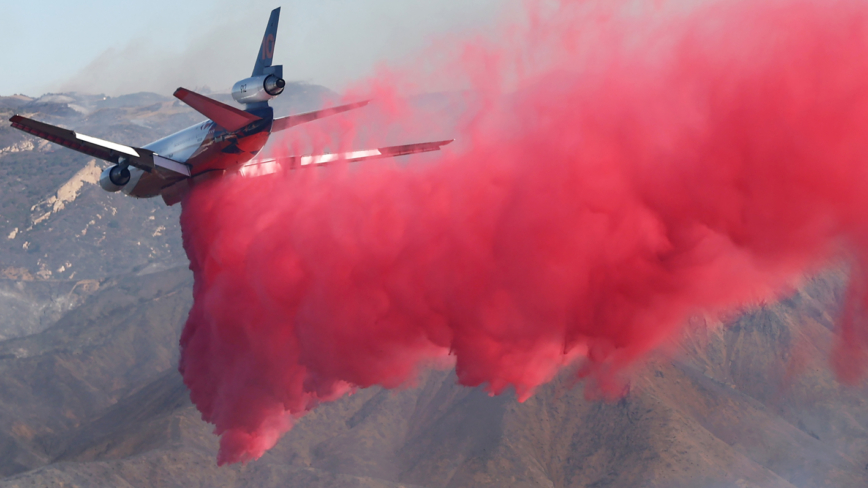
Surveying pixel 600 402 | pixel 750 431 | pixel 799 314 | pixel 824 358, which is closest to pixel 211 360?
pixel 600 402

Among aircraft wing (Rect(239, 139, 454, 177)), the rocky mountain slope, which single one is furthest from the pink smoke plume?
the rocky mountain slope

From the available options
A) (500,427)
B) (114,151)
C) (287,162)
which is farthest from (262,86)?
→ (500,427)

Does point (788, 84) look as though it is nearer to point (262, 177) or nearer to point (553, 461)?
point (262, 177)

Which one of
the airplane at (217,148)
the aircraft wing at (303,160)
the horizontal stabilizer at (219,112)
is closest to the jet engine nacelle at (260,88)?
the airplane at (217,148)

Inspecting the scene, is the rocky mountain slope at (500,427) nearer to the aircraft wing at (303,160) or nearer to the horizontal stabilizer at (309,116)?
the aircraft wing at (303,160)

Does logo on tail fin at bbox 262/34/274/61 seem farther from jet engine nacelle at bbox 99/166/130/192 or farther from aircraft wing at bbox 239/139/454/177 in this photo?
jet engine nacelle at bbox 99/166/130/192

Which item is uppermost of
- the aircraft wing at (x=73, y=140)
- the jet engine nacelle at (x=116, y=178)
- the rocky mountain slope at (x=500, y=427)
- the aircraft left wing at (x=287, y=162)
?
the aircraft wing at (x=73, y=140)
